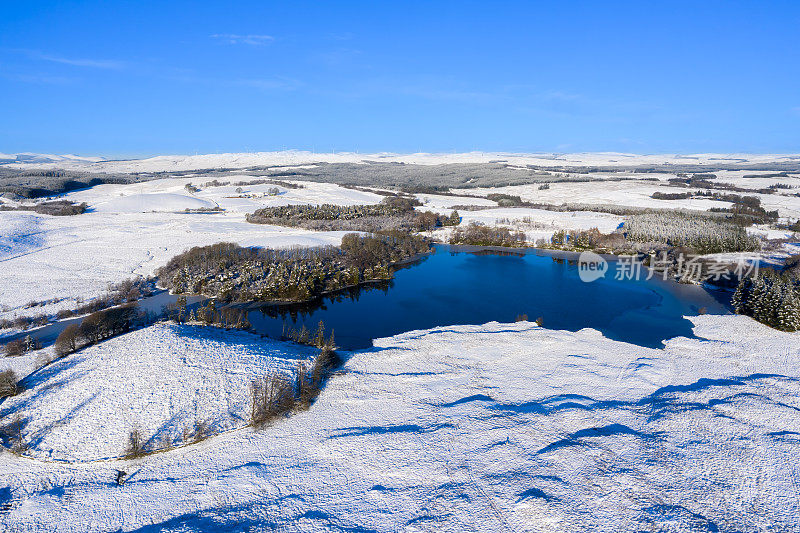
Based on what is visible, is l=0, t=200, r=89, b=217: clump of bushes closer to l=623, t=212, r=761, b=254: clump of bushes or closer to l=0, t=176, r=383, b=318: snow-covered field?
l=0, t=176, r=383, b=318: snow-covered field

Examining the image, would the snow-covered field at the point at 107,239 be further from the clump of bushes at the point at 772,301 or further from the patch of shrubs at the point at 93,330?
the clump of bushes at the point at 772,301

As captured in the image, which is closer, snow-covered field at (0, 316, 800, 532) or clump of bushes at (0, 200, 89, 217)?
snow-covered field at (0, 316, 800, 532)

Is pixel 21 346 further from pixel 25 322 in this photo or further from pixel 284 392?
pixel 284 392

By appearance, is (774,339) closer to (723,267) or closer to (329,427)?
(723,267)

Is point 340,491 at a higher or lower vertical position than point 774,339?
lower

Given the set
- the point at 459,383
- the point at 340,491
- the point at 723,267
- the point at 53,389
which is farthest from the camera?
the point at 723,267

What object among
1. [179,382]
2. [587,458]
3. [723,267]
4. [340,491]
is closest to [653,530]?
[587,458]

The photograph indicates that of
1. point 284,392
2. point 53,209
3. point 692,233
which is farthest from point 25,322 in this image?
point 692,233

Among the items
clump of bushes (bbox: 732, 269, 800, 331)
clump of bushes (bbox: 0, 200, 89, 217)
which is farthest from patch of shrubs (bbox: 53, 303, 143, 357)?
clump of bushes (bbox: 0, 200, 89, 217)
